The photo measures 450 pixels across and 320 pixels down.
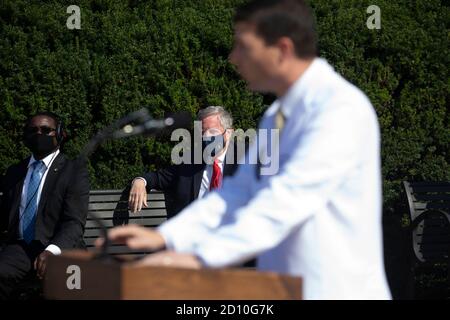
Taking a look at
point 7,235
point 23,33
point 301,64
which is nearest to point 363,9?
point 23,33

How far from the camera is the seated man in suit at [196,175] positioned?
689 centimetres

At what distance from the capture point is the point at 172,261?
250 centimetres

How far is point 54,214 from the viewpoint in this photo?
261 inches

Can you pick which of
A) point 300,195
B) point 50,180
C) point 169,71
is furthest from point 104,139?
point 169,71

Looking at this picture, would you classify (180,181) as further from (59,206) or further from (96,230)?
(59,206)

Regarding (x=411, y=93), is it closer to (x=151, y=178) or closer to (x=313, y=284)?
(x=151, y=178)

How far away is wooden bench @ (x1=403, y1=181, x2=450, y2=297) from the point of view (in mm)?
7309

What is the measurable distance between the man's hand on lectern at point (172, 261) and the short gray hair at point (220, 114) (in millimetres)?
4427

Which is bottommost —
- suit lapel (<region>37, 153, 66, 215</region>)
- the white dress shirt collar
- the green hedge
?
suit lapel (<region>37, 153, 66, 215</region>)

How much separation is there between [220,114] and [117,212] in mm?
1085

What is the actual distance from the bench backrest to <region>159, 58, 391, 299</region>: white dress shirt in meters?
4.67

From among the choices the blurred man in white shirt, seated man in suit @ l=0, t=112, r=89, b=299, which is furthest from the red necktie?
the blurred man in white shirt

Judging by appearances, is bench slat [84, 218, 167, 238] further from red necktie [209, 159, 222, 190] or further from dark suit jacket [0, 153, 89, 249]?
red necktie [209, 159, 222, 190]
